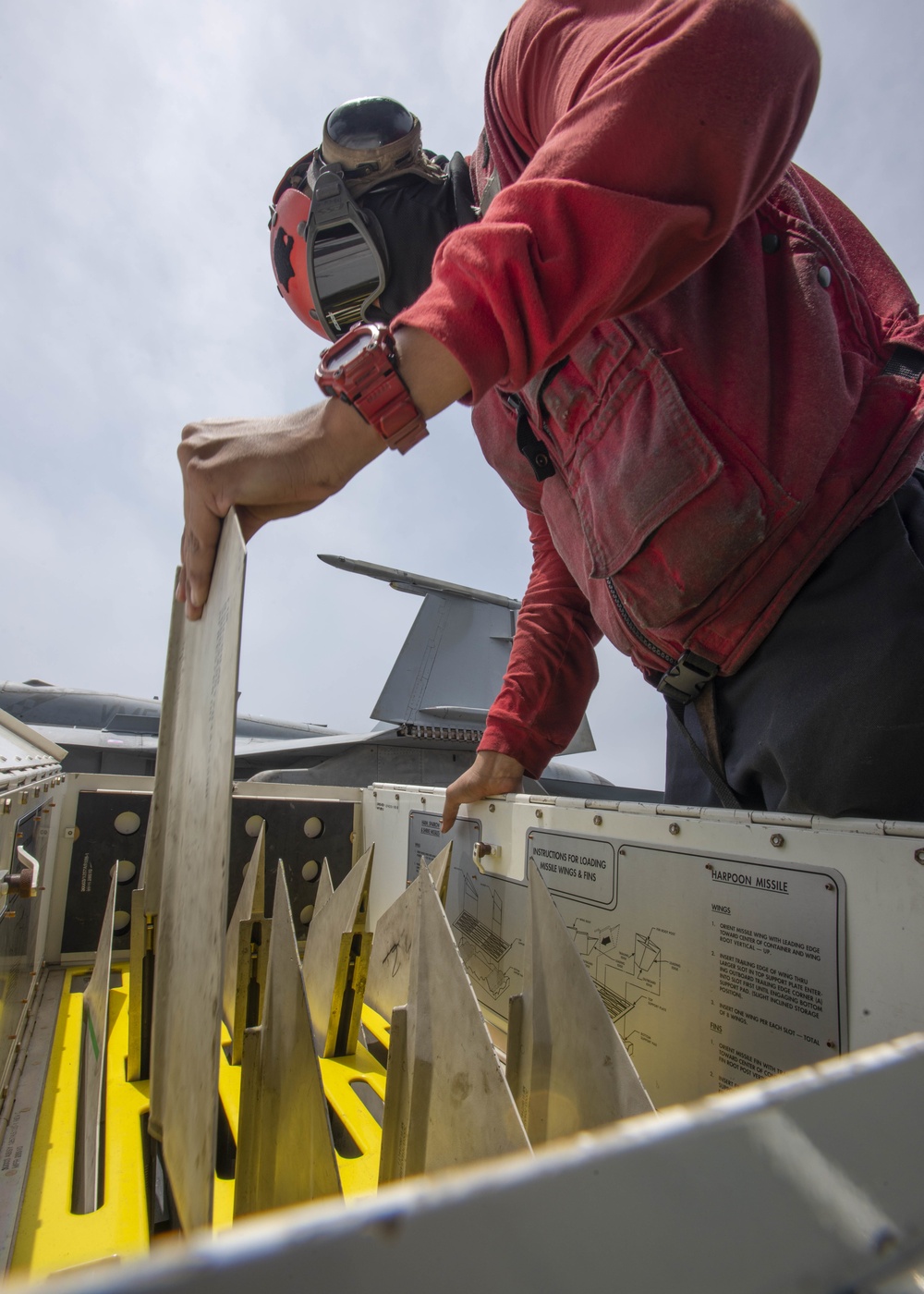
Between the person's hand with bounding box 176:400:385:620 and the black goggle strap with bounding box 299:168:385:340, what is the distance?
88 cm

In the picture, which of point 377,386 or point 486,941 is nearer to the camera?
point 377,386

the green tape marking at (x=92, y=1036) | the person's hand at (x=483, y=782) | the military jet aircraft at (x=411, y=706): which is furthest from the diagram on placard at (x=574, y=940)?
the military jet aircraft at (x=411, y=706)

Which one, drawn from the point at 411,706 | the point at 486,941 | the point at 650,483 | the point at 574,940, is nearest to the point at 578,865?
the point at 574,940

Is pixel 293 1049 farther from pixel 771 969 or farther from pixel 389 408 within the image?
pixel 389 408

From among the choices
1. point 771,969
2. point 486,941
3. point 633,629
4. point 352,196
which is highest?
point 352,196

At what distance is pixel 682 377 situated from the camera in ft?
2.90

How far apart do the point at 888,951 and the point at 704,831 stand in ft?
0.72

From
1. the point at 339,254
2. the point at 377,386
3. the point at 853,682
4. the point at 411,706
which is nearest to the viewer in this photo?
the point at 377,386

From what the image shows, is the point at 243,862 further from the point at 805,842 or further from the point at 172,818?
the point at 805,842

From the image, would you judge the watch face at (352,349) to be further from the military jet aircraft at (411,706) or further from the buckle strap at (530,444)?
the military jet aircraft at (411,706)

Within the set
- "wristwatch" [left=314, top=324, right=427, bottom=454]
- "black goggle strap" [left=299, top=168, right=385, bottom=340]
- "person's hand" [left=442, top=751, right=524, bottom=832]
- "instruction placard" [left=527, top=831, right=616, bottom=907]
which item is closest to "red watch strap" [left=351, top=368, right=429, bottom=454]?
"wristwatch" [left=314, top=324, right=427, bottom=454]

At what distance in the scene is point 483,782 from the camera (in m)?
1.30

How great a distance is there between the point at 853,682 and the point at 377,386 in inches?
25.8

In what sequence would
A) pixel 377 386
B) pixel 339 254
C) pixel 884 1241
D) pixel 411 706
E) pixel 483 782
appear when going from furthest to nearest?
pixel 411 706 < pixel 339 254 < pixel 483 782 < pixel 377 386 < pixel 884 1241
